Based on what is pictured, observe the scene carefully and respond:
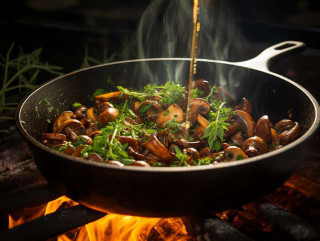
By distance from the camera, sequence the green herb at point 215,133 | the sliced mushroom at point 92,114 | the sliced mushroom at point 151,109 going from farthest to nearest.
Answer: the sliced mushroom at point 92,114 < the sliced mushroom at point 151,109 < the green herb at point 215,133

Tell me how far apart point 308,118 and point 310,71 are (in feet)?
5.54

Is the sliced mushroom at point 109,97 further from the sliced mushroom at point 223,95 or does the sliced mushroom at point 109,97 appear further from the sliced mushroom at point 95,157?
the sliced mushroom at point 95,157

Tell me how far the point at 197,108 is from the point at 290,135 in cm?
66

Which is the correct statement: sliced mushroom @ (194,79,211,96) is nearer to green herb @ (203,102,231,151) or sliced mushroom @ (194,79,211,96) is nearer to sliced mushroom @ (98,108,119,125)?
green herb @ (203,102,231,151)

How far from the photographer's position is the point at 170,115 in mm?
2607

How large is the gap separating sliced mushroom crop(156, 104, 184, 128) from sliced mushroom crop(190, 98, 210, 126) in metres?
0.07

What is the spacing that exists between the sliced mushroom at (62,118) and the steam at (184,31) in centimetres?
175

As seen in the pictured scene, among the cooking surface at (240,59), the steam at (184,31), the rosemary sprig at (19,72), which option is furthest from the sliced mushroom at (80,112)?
the steam at (184,31)

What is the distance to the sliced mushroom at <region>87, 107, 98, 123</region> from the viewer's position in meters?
2.84

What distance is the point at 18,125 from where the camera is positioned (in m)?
1.97

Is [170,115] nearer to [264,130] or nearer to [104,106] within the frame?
[104,106]

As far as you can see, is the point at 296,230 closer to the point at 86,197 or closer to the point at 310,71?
the point at 86,197

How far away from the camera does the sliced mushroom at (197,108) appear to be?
2613 mm

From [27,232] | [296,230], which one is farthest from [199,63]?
[27,232]
